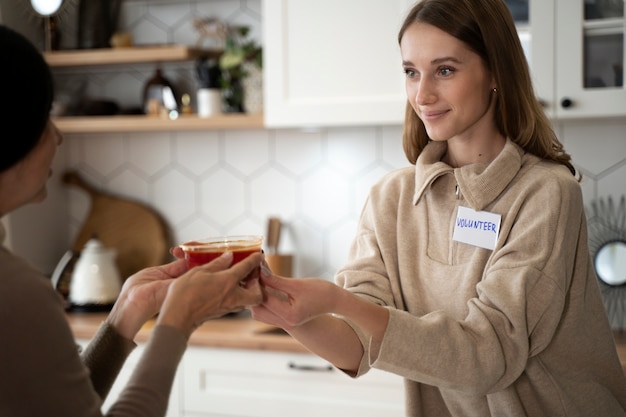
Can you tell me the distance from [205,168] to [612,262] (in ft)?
5.31

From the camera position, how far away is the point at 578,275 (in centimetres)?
162

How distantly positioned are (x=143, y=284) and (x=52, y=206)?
2.28 m

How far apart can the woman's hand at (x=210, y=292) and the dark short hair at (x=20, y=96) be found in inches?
12.3

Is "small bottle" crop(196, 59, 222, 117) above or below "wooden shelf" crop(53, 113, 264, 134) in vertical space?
above

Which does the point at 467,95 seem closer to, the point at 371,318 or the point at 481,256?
the point at 481,256

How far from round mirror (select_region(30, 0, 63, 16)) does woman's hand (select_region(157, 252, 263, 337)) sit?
2.08 m

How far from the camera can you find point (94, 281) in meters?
3.20

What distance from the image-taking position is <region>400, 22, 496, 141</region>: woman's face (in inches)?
64.6

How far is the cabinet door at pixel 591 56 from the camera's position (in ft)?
8.40

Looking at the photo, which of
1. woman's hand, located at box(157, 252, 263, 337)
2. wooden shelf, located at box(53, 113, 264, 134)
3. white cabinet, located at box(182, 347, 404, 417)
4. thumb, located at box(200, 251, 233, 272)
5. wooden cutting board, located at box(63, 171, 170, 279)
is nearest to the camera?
woman's hand, located at box(157, 252, 263, 337)

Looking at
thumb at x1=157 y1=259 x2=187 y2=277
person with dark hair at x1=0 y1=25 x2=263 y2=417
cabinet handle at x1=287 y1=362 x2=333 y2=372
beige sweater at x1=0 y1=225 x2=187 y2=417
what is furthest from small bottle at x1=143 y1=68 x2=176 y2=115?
beige sweater at x1=0 y1=225 x2=187 y2=417

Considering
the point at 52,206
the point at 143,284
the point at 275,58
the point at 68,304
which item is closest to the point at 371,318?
the point at 143,284

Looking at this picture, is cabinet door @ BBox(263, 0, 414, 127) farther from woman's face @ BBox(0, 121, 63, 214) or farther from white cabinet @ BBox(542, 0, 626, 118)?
woman's face @ BBox(0, 121, 63, 214)

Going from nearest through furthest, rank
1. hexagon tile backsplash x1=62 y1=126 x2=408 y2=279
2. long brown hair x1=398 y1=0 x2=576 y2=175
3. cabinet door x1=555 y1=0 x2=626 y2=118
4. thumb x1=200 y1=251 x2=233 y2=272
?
thumb x1=200 y1=251 x2=233 y2=272 < long brown hair x1=398 y1=0 x2=576 y2=175 < cabinet door x1=555 y1=0 x2=626 y2=118 < hexagon tile backsplash x1=62 y1=126 x2=408 y2=279
